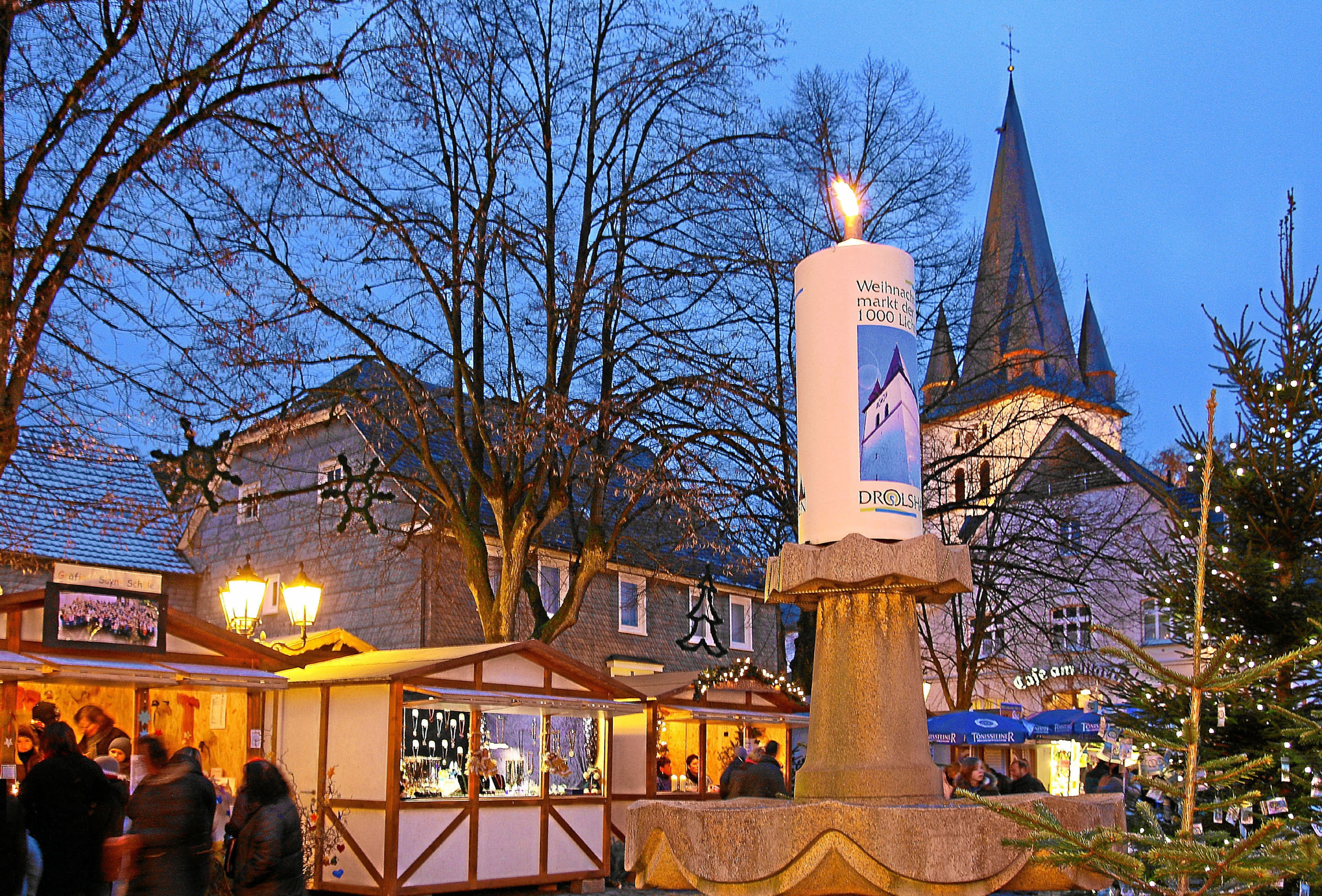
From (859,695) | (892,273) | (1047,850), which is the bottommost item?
(1047,850)

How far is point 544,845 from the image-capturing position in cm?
1686

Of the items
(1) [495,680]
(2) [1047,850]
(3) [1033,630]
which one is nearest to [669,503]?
(1) [495,680]

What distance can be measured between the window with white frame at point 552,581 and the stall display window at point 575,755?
9.51m

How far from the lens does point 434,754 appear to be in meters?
15.7

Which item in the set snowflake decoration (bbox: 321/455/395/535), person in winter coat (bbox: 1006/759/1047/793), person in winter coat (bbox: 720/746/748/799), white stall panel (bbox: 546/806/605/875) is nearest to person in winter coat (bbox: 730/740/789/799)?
person in winter coat (bbox: 720/746/748/799)

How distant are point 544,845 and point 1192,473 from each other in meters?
9.85

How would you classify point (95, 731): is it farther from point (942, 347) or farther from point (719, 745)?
point (942, 347)

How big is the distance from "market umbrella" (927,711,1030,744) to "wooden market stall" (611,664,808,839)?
241 cm

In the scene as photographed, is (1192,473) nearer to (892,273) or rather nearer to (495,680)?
(892,273)

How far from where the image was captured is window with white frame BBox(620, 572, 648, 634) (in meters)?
30.8

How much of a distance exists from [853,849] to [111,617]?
10520mm

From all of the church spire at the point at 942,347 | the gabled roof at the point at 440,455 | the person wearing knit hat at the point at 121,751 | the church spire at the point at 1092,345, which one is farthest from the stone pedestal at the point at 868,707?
the church spire at the point at 1092,345

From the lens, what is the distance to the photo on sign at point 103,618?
1345 cm

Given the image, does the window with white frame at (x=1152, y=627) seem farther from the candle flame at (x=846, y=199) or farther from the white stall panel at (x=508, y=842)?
the white stall panel at (x=508, y=842)
